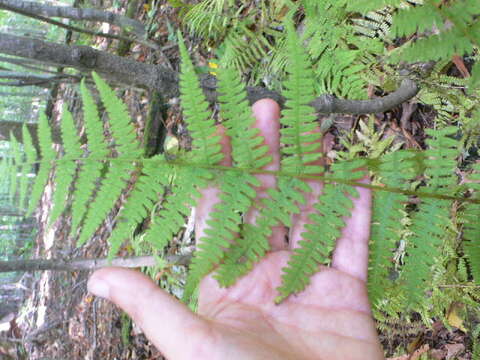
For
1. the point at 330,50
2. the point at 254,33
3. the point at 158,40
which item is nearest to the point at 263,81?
the point at 254,33

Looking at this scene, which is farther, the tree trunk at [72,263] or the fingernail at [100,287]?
the tree trunk at [72,263]

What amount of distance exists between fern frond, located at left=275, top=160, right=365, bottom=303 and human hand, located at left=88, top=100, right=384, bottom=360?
8 cm

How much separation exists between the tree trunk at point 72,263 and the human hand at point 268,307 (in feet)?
4.12

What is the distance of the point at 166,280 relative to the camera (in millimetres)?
3688

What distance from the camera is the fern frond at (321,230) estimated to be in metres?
1.51

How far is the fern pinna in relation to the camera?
1.48 m

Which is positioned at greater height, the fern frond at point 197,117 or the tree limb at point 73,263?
the fern frond at point 197,117

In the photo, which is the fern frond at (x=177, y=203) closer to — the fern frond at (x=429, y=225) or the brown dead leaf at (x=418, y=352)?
the fern frond at (x=429, y=225)

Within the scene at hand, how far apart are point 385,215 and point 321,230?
0.26m

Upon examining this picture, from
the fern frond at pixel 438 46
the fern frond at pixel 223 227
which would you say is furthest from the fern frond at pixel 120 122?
the fern frond at pixel 438 46

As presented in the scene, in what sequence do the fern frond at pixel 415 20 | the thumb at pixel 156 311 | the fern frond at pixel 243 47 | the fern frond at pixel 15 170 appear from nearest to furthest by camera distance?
1. the fern frond at pixel 415 20
2. the thumb at pixel 156 311
3. the fern frond at pixel 15 170
4. the fern frond at pixel 243 47

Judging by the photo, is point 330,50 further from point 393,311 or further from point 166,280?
point 166,280

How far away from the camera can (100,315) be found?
14.8ft

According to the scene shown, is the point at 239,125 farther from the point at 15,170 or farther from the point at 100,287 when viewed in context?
the point at 15,170
